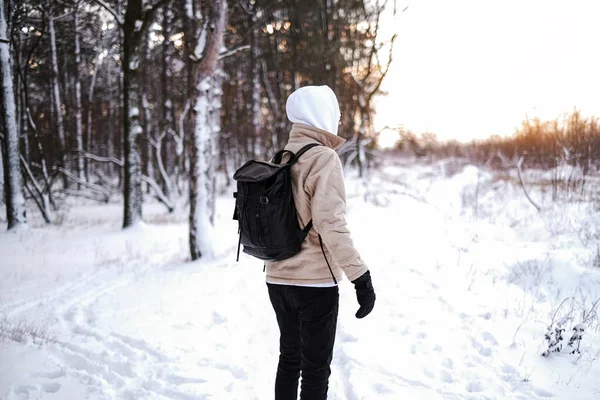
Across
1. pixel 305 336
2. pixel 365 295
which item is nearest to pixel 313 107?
pixel 365 295

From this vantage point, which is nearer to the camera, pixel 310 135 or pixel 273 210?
pixel 273 210

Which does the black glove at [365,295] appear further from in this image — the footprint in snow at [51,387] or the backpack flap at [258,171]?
the footprint in snow at [51,387]

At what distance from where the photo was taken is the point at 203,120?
5.82 metres

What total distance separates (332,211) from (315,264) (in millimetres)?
322

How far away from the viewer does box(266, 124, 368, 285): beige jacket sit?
1.77 metres

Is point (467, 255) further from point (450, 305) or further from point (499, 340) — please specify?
point (499, 340)

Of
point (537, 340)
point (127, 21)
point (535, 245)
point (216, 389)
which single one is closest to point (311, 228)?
point (216, 389)

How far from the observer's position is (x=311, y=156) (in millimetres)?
1863

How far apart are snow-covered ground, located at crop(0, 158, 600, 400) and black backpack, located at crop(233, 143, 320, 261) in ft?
4.60

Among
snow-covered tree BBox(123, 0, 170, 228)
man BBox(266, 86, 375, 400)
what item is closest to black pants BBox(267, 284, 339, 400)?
man BBox(266, 86, 375, 400)

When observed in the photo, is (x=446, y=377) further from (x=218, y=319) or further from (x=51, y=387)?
(x=51, y=387)

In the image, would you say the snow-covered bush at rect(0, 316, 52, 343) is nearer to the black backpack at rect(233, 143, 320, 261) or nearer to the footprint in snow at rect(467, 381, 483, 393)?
the black backpack at rect(233, 143, 320, 261)

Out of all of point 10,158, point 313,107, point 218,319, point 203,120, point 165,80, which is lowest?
point 218,319

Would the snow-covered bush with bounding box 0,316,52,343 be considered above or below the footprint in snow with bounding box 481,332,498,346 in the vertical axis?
below
